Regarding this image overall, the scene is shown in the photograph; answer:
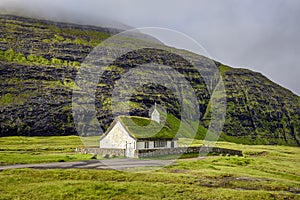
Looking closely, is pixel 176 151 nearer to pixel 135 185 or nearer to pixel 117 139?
pixel 117 139

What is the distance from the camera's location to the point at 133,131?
64.9 metres

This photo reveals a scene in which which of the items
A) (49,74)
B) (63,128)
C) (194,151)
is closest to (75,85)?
(49,74)

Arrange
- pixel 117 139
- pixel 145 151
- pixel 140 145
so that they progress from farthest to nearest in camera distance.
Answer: pixel 117 139 → pixel 140 145 → pixel 145 151

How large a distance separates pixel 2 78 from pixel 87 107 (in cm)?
4700

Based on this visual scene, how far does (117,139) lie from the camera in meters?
67.4

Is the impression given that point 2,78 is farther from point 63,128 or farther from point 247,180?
point 247,180

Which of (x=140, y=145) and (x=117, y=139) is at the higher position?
(x=117, y=139)

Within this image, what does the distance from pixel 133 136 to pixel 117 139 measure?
5295mm

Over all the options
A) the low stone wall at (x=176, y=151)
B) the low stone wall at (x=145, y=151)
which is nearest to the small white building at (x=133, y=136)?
the low stone wall at (x=145, y=151)

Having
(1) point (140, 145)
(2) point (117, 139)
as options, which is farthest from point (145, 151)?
(2) point (117, 139)

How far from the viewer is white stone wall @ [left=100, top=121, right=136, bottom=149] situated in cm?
6481

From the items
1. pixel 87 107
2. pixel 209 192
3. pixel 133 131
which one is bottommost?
pixel 209 192

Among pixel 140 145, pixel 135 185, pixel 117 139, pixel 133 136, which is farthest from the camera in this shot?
pixel 117 139

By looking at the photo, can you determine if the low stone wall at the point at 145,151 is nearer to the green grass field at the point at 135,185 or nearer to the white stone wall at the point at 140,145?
the white stone wall at the point at 140,145
